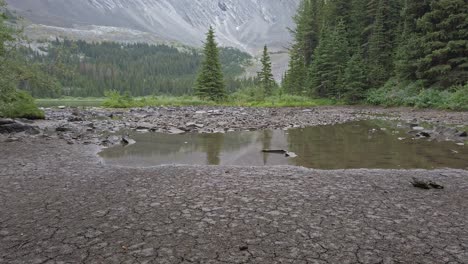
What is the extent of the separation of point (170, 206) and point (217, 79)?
51757 millimetres

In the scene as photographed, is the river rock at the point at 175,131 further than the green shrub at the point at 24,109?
No

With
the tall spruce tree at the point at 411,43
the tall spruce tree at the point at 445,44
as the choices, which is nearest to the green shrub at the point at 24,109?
the tall spruce tree at the point at 445,44

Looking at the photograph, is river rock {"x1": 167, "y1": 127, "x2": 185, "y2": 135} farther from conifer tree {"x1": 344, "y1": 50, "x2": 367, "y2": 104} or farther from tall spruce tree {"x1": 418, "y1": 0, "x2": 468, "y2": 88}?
conifer tree {"x1": 344, "y1": 50, "x2": 367, "y2": 104}

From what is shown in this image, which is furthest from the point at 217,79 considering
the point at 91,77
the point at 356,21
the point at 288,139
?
the point at 91,77

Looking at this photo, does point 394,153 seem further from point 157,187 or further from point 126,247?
point 126,247

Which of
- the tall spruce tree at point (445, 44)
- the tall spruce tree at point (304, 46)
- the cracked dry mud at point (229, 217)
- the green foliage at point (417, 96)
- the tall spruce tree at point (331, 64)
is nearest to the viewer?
the cracked dry mud at point (229, 217)

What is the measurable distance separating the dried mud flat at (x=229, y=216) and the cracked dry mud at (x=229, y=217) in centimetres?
2

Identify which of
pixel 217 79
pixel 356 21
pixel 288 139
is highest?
pixel 356 21

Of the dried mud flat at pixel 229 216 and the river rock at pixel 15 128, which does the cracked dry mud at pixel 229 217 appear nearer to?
the dried mud flat at pixel 229 216

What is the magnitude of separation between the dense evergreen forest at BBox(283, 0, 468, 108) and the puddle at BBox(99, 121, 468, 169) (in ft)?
57.1

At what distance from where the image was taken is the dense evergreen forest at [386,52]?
32.6 metres

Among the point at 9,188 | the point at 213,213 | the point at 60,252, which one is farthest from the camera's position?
the point at 9,188

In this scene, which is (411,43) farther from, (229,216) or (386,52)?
(229,216)

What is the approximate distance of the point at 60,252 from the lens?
182 inches
